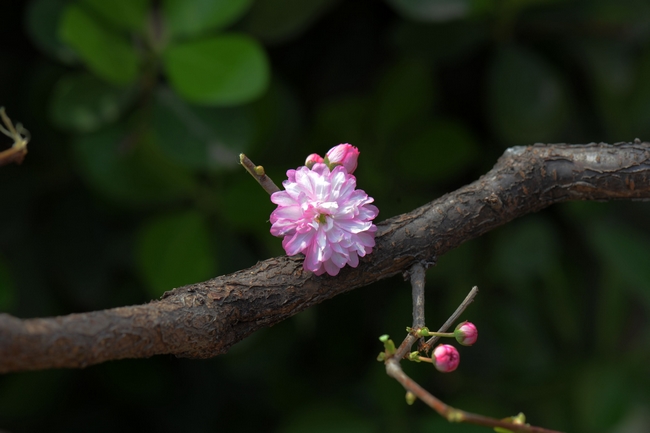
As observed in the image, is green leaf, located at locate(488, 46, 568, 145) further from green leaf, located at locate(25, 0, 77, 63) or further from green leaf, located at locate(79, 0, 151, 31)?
green leaf, located at locate(25, 0, 77, 63)

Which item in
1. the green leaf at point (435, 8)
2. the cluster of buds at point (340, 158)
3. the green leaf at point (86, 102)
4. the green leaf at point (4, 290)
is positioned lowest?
the green leaf at point (4, 290)

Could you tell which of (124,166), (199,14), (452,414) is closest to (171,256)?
(124,166)

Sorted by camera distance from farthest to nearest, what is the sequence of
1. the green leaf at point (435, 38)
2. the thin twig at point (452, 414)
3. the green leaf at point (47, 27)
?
the green leaf at point (435, 38) < the green leaf at point (47, 27) < the thin twig at point (452, 414)

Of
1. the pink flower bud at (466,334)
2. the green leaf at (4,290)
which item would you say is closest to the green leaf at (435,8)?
the pink flower bud at (466,334)

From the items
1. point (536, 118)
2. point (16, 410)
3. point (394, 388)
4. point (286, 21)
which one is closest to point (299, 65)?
point (286, 21)

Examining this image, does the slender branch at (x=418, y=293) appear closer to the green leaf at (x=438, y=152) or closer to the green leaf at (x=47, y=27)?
the green leaf at (x=438, y=152)

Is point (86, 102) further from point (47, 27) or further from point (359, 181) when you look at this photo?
point (359, 181)

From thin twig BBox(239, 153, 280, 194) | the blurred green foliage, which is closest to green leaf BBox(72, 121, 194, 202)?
the blurred green foliage
